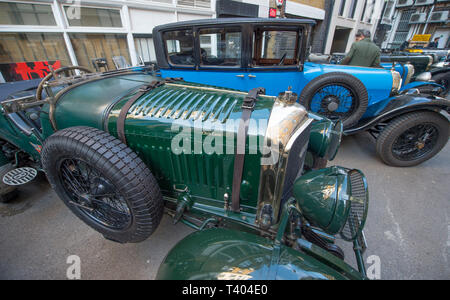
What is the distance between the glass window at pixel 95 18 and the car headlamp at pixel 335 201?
21.0ft

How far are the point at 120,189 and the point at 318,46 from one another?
1544cm

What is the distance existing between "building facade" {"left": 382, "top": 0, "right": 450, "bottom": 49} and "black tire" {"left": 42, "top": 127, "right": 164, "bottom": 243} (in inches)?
1025

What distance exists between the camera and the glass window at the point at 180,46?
2.94 meters

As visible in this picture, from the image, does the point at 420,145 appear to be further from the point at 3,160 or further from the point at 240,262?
the point at 3,160

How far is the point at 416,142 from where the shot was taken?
306 centimetres

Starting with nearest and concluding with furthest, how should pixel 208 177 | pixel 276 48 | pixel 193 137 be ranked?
pixel 193 137 → pixel 208 177 → pixel 276 48

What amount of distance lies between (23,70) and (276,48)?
18.1 ft

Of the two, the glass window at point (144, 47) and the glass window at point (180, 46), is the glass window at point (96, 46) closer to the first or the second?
the glass window at point (144, 47)

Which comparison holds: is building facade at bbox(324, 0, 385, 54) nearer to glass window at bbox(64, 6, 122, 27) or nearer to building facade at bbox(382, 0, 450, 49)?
building facade at bbox(382, 0, 450, 49)

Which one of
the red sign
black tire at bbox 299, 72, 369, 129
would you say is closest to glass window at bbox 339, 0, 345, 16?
the red sign

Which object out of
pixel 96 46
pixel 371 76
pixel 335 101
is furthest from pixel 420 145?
pixel 96 46

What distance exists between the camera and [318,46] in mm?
13289

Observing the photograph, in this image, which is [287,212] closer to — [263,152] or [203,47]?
[263,152]

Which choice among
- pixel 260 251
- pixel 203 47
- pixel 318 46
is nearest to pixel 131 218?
pixel 260 251
